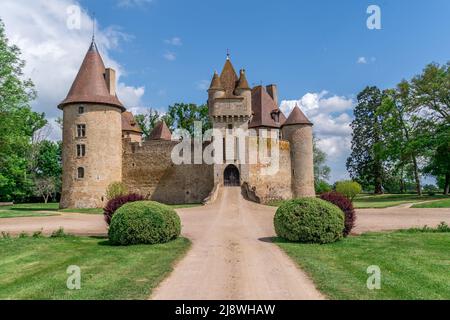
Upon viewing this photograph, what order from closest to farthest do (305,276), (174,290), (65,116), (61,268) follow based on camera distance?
(174,290), (305,276), (61,268), (65,116)

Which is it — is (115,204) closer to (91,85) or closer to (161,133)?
(91,85)

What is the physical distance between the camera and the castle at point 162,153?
3822 cm

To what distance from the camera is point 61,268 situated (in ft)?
36.4

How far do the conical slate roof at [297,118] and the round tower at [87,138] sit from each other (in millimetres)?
18971

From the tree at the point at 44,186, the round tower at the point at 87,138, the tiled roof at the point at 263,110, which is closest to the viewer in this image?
the round tower at the point at 87,138

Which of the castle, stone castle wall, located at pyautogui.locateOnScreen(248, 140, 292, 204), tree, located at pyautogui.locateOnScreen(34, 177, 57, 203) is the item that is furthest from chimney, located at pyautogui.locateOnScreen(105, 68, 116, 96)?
tree, located at pyautogui.locateOnScreen(34, 177, 57, 203)

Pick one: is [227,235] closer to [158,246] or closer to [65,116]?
[158,246]

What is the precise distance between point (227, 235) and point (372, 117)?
48.0 m

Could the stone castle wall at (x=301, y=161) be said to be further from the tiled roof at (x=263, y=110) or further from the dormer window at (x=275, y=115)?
the tiled roof at (x=263, y=110)

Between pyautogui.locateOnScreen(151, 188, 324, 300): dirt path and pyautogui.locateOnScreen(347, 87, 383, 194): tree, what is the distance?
43.6m

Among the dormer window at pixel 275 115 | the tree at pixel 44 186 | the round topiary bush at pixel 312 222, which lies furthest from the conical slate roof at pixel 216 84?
the tree at pixel 44 186

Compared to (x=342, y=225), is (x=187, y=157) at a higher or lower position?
higher

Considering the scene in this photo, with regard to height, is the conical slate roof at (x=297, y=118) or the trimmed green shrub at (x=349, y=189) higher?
the conical slate roof at (x=297, y=118)
